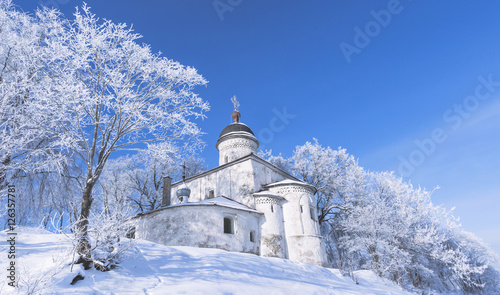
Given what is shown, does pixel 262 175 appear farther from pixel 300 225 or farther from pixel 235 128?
pixel 235 128

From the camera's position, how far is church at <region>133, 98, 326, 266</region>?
16.8 metres

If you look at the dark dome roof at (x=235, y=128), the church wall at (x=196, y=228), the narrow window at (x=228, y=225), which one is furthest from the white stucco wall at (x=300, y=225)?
the dark dome roof at (x=235, y=128)

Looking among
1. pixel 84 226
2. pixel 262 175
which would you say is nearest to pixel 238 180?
pixel 262 175

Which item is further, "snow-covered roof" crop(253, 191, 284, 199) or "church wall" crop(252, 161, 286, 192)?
"church wall" crop(252, 161, 286, 192)

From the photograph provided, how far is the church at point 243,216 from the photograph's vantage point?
16.8 m

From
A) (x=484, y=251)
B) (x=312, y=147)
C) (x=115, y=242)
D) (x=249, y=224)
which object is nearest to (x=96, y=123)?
(x=115, y=242)

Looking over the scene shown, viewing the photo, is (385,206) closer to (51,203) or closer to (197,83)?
(197,83)

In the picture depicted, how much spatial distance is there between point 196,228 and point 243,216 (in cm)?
339

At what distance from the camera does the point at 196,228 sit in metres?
16.6

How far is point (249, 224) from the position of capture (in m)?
18.6

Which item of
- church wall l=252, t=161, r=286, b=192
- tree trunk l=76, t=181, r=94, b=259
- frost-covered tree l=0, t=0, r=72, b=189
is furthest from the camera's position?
church wall l=252, t=161, r=286, b=192

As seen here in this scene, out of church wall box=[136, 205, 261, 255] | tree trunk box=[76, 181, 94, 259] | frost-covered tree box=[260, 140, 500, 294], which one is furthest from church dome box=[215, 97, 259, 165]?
tree trunk box=[76, 181, 94, 259]

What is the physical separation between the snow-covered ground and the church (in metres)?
7.58

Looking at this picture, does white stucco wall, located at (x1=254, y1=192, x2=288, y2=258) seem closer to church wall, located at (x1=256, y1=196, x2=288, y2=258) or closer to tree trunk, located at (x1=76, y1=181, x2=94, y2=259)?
church wall, located at (x1=256, y1=196, x2=288, y2=258)
